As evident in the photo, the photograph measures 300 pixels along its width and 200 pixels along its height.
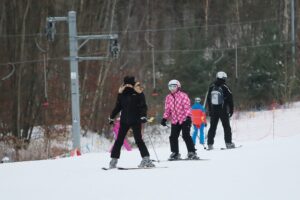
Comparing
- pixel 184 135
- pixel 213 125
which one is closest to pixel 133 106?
pixel 184 135

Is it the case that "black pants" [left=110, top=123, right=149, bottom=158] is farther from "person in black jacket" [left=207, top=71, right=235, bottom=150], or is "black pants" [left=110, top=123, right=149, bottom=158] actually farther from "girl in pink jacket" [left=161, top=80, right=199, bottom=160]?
"person in black jacket" [left=207, top=71, right=235, bottom=150]

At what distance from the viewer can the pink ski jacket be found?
14.6m

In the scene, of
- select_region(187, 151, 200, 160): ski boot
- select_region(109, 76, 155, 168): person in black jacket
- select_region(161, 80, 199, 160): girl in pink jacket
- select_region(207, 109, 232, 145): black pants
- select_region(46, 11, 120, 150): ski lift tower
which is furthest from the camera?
select_region(46, 11, 120, 150): ski lift tower

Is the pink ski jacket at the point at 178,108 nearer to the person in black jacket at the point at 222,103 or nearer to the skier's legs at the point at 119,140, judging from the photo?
the skier's legs at the point at 119,140

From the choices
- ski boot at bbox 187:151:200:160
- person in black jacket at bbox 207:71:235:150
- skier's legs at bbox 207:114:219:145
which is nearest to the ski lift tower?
skier's legs at bbox 207:114:219:145

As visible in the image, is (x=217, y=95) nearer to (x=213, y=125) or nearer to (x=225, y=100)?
(x=225, y=100)

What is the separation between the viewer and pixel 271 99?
3756 centimetres

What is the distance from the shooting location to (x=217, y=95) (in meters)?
16.9

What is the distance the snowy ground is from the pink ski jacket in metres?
1.00

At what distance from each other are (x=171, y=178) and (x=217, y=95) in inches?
213

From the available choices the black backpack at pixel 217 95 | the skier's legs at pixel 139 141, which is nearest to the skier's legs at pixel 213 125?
the black backpack at pixel 217 95

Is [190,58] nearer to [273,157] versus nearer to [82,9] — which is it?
[82,9]

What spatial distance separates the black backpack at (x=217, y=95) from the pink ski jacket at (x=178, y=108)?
2315 mm

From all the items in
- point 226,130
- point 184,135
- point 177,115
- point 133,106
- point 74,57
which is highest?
point 74,57
